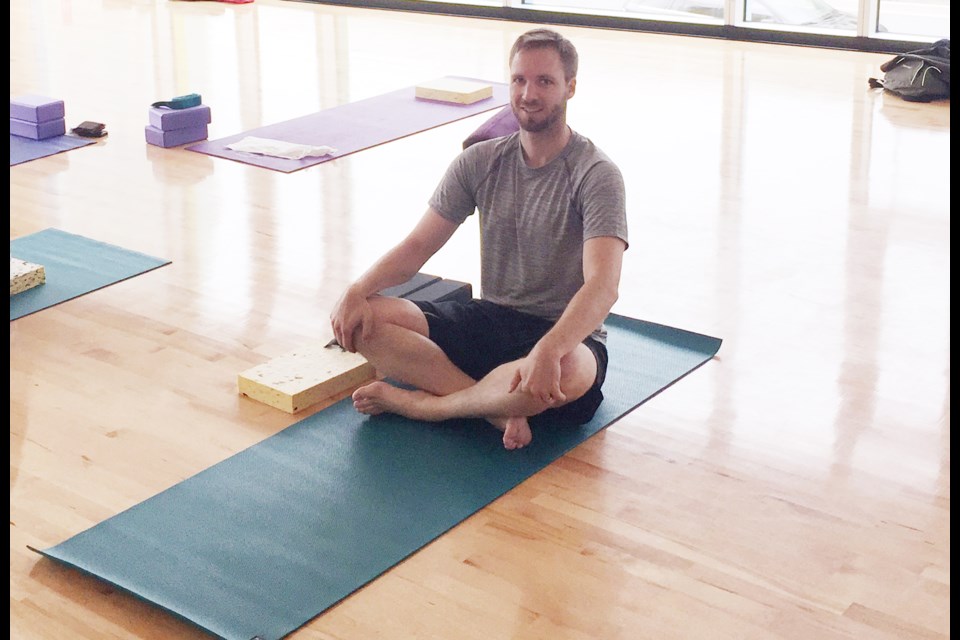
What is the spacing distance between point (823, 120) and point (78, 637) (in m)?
4.13

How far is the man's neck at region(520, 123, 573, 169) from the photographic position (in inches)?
93.4

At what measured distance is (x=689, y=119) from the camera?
5211 millimetres

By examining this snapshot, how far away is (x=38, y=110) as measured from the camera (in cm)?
487

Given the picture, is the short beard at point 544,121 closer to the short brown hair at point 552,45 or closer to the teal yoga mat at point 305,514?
the short brown hair at point 552,45

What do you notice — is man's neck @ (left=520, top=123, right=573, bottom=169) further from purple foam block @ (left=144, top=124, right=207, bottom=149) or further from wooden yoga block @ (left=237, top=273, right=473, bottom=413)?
purple foam block @ (left=144, top=124, right=207, bottom=149)

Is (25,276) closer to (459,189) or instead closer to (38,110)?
(459,189)

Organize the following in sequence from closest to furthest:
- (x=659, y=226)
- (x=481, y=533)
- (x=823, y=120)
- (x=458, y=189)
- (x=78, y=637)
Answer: (x=78, y=637), (x=481, y=533), (x=458, y=189), (x=659, y=226), (x=823, y=120)

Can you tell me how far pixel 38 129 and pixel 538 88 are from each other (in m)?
3.23

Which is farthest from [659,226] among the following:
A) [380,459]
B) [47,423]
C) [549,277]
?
[47,423]

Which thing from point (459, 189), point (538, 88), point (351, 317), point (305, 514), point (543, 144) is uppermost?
point (538, 88)

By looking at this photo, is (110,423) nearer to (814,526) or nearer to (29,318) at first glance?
(29,318)

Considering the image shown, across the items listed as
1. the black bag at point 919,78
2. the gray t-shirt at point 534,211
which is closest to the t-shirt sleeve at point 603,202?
the gray t-shirt at point 534,211

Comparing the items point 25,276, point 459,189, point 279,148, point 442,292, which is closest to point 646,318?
point 442,292

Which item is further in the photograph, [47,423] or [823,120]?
[823,120]
